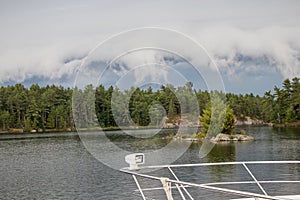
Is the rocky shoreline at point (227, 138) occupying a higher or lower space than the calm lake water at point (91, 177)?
higher

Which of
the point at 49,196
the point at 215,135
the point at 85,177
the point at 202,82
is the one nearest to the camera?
the point at 202,82

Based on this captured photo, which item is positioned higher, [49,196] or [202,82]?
[202,82]

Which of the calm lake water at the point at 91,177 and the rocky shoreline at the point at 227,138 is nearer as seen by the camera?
the calm lake water at the point at 91,177

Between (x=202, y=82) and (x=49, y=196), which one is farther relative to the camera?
(x=49, y=196)

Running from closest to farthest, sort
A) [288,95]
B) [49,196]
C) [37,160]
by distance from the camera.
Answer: [49,196], [37,160], [288,95]

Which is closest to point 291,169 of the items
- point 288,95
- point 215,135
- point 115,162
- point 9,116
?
point 115,162

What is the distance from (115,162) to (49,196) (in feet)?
38.7

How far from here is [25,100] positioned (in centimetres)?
11238

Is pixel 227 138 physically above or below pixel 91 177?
above

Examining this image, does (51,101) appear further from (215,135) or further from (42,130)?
(215,135)

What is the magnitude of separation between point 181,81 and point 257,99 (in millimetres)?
131738

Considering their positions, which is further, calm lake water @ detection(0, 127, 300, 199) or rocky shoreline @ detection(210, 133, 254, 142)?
rocky shoreline @ detection(210, 133, 254, 142)

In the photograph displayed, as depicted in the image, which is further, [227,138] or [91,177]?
[227,138]

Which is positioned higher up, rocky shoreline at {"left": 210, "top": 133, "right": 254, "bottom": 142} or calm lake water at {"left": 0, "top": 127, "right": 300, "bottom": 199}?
rocky shoreline at {"left": 210, "top": 133, "right": 254, "bottom": 142}
